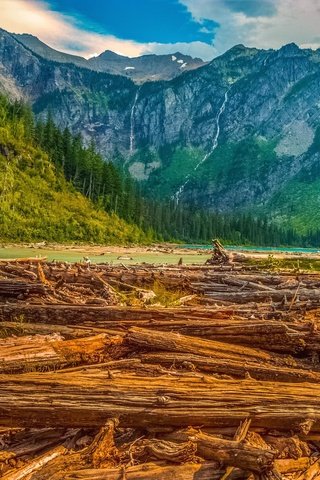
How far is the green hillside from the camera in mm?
89938

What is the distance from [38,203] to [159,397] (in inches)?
3583

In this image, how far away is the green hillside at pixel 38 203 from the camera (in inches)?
3541

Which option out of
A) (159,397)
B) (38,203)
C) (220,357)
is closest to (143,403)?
(159,397)

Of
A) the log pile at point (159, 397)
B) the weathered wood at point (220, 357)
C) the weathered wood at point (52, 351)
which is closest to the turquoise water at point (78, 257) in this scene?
the log pile at point (159, 397)

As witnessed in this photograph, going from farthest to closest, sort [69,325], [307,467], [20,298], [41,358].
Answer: [20,298] → [69,325] → [41,358] → [307,467]

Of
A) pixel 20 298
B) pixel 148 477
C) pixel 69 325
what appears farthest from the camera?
pixel 20 298

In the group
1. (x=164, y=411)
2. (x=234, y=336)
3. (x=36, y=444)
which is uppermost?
(x=234, y=336)

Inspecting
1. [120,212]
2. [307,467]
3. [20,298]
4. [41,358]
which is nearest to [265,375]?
[307,467]

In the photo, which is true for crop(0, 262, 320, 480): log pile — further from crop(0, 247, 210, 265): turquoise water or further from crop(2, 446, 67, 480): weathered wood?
crop(0, 247, 210, 265): turquoise water

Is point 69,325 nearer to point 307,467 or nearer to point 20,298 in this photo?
point 20,298

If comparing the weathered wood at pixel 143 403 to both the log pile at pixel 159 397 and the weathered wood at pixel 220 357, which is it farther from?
the weathered wood at pixel 220 357

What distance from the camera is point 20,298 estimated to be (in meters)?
14.6

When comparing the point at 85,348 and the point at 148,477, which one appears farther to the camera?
the point at 85,348

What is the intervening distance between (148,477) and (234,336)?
4.20 meters
